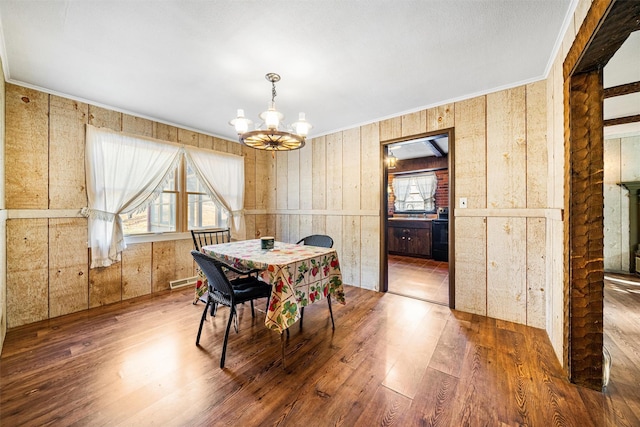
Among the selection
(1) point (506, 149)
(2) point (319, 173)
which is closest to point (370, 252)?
(2) point (319, 173)

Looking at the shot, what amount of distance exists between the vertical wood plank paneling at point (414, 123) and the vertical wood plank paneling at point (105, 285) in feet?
13.3

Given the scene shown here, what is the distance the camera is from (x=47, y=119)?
8.67ft

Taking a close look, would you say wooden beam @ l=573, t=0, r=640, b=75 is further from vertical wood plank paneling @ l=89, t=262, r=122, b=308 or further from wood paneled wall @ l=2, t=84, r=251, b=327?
vertical wood plank paneling @ l=89, t=262, r=122, b=308

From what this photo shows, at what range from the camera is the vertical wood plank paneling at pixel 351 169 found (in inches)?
145

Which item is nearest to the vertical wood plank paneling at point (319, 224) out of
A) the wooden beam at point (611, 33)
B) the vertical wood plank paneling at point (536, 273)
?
the vertical wood plank paneling at point (536, 273)

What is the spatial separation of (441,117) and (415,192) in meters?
3.48

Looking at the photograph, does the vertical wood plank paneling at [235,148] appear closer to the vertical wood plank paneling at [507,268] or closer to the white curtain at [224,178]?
the white curtain at [224,178]

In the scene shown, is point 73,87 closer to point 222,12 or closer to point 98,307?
point 222,12

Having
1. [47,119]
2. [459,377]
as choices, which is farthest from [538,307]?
[47,119]

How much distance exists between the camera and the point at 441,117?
2.97m

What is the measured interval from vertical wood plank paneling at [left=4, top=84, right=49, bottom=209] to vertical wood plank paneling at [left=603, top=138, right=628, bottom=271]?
8.05 meters

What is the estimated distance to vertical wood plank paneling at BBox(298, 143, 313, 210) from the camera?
421 cm

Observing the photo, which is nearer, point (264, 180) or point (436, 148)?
point (264, 180)

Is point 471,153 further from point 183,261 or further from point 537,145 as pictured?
point 183,261
